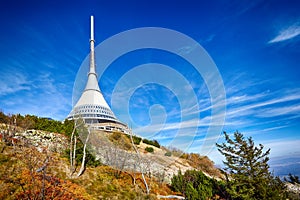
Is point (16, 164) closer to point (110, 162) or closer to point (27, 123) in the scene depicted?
point (110, 162)

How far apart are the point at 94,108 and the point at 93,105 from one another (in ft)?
4.07

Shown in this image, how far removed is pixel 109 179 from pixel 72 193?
4.07 m

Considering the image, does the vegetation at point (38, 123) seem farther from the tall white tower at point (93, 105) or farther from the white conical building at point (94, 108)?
the tall white tower at point (93, 105)

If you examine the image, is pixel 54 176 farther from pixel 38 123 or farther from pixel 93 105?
pixel 93 105

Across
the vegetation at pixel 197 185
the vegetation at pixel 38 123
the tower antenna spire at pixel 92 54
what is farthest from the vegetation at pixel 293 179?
the tower antenna spire at pixel 92 54

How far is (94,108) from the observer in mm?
44219

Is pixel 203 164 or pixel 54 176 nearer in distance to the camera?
pixel 54 176

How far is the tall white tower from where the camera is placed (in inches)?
1619

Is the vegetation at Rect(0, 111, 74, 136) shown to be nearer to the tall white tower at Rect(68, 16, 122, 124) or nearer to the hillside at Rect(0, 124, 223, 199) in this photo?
the hillside at Rect(0, 124, 223, 199)

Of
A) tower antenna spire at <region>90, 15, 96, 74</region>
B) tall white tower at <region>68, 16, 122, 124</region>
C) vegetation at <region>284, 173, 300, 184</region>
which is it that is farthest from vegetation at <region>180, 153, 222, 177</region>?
tower antenna spire at <region>90, 15, 96, 74</region>

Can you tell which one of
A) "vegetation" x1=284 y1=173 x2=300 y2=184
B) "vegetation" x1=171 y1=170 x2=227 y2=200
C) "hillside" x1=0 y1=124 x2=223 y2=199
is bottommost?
→ "vegetation" x1=284 y1=173 x2=300 y2=184

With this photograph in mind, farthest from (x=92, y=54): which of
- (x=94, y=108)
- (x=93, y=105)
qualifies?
(x=94, y=108)

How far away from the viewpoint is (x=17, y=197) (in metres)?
7.96

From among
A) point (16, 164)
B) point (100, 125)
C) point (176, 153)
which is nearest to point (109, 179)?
point (16, 164)
